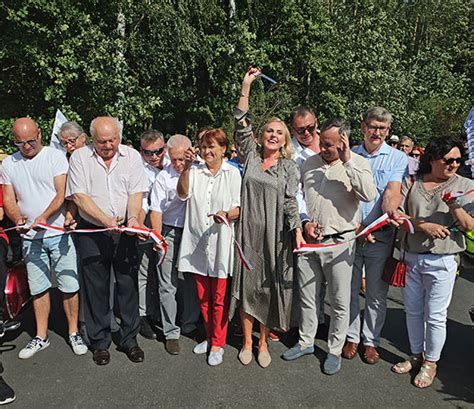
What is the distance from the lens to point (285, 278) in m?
3.69

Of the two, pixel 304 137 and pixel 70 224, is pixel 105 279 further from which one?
pixel 304 137

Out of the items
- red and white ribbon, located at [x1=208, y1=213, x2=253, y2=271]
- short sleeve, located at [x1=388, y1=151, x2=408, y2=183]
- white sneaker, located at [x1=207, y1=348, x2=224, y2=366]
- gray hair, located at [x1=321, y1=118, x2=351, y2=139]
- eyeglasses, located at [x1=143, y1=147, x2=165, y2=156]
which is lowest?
white sneaker, located at [x1=207, y1=348, x2=224, y2=366]

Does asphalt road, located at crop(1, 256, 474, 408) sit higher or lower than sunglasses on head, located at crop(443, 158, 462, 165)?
lower

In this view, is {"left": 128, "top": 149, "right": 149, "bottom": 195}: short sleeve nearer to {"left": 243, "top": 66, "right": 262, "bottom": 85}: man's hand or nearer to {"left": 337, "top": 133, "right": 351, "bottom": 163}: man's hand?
{"left": 243, "top": 66, "right": 262, "bottom": 85}: man's hand

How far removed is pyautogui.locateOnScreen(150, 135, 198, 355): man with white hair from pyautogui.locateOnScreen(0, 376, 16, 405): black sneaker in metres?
1.32

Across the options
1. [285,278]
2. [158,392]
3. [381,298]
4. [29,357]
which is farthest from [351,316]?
[29,357]

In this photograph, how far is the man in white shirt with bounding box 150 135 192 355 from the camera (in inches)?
157

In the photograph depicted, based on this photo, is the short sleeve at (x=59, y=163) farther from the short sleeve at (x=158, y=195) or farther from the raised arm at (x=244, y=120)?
the raised arm at (x=244, y=120)

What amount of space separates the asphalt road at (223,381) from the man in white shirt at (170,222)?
1.07 ft

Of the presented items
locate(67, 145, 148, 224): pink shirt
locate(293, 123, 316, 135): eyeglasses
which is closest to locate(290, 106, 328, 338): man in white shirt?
locate(293, 123, 316, 135): eyeglasses

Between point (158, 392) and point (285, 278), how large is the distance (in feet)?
4.54

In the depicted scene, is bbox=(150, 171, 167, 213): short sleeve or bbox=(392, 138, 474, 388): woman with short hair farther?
bbox=(150, 171, 167, 213): short sleeve

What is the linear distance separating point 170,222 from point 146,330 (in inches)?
47.2

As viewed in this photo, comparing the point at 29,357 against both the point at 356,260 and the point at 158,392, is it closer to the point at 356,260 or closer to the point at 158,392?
the point at 158,392
